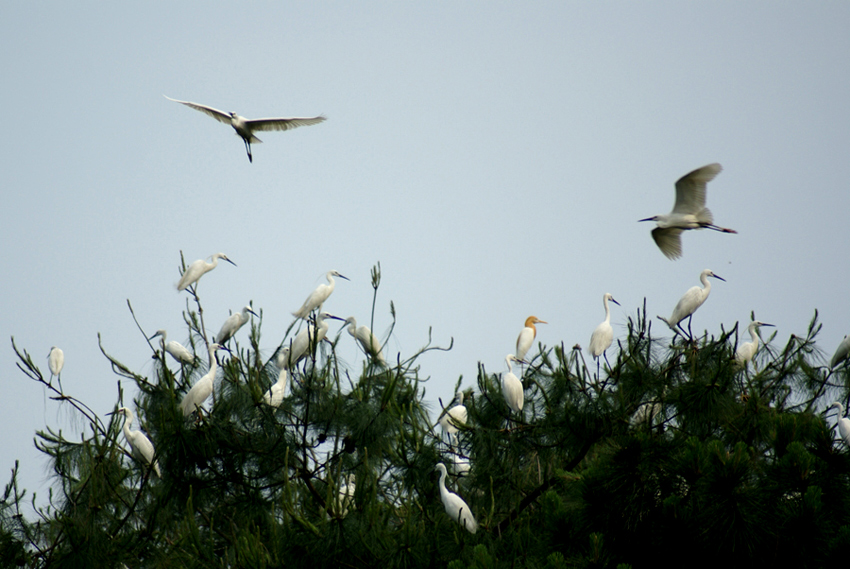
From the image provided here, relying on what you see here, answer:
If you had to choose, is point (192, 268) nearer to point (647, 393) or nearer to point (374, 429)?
point (374, 429)

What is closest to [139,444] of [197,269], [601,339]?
[197,269]

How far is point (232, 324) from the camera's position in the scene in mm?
7699

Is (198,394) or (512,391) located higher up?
(198,394)

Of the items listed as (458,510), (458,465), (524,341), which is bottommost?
(458,510)

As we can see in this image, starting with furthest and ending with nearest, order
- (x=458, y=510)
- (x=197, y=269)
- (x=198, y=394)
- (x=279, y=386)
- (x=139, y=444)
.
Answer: (x=197, y=269) < (x=139, y=444) < (x=279, y=386) < (x=198, y=394) < (x=458, y=510)

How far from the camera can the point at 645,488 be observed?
3646 mm

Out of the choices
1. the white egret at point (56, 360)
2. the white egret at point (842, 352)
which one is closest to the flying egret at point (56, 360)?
the white egret at point (56, 360)

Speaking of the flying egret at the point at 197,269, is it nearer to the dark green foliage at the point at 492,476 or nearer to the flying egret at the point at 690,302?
the dark green foliage at the point at 492,476

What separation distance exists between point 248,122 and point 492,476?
4.71 metres

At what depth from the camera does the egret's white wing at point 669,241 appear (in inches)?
294

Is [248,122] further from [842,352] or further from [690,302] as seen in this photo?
[842,352]

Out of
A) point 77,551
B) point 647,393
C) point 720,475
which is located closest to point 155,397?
point 77,551

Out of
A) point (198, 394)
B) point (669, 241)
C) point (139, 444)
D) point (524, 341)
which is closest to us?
point (198, 394)

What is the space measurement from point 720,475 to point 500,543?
1.17 m
